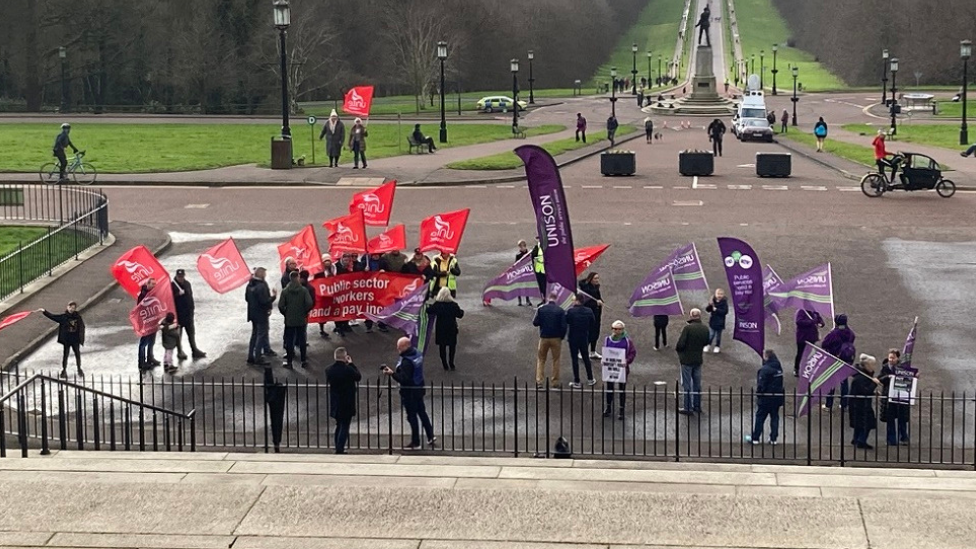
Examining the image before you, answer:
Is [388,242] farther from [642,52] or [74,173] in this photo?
[642,52]

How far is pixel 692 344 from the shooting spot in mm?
18094

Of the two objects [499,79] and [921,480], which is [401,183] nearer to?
[921,480]

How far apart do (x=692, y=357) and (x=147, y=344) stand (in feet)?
25.9

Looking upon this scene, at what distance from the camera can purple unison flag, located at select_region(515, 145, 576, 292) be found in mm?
20750

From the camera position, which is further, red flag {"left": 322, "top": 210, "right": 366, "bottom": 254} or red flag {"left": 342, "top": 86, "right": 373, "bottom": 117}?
red flag {"left": 342, "top": 86, "right": 373, "bottom": 117}

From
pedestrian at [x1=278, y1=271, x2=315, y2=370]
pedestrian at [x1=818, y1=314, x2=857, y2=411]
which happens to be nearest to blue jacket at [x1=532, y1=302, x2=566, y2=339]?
pedestrian at [x1=818, y1=314, x2=857, y2=411]

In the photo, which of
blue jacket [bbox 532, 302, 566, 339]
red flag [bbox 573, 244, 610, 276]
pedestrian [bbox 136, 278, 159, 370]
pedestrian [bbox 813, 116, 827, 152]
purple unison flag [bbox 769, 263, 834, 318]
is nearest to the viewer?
blue jacket [bbox 532, 302, 566, 339]

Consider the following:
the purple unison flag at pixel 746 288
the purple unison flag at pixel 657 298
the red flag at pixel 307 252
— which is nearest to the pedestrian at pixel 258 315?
the red flag at pixel 307 252

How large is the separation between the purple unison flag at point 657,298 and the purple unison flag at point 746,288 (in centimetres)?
96

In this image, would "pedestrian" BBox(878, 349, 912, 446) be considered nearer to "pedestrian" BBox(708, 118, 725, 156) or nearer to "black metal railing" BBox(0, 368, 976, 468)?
"black metal railing" BBox(0, 368, 976, 468)

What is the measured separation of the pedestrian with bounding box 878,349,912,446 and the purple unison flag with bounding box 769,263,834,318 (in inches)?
111

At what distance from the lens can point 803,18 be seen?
641 ft

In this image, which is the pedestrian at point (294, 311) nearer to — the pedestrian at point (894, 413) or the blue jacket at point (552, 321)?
the blue jacket at point (552, 321)

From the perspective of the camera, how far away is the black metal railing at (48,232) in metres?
25.7
